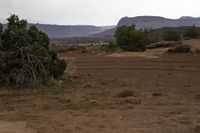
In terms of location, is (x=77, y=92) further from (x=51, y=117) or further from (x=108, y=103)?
(x=51, y=117)

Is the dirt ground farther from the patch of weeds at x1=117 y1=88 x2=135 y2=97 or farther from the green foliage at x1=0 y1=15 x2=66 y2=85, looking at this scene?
the green foliage at x1=0 y1=15 x2=66 y2=85

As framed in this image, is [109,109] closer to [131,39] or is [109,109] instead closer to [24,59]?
[24,59]

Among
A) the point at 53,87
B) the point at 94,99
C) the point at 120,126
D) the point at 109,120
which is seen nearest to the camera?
the point at 120,126

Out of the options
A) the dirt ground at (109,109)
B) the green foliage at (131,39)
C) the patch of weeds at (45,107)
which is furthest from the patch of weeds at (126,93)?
the green foliage at (131,39)

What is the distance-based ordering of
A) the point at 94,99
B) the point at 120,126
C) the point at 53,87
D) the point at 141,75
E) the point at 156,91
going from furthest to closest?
the point at 141,75 < the point at 53,87 < the point at 156,91 < the point at 94,99 < the point at 120,126

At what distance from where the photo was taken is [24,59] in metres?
20.3

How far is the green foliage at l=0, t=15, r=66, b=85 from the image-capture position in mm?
19766

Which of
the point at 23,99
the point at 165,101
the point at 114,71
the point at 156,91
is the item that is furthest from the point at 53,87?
the point at 114,71

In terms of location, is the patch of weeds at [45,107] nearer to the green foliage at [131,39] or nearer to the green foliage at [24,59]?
the green foliage at [24,59]

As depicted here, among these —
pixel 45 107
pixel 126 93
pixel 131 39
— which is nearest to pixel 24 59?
pixel 126 93

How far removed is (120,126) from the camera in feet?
38.6

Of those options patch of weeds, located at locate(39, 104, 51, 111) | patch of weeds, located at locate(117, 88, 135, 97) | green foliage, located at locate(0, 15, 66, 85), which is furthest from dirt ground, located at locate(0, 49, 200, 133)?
green foliage, located at locate(0, 15, 66, 85)

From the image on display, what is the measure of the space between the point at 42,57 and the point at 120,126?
9.92 metres

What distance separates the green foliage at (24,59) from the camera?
1977 centimetres
